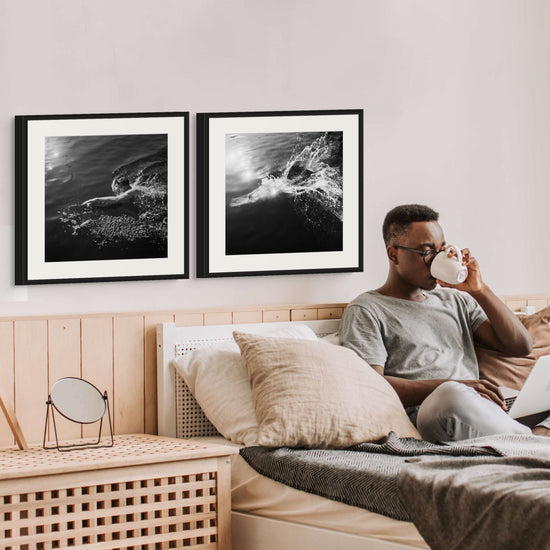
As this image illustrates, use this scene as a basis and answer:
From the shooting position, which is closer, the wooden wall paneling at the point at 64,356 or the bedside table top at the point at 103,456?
the bedside table top at the point at 103,456

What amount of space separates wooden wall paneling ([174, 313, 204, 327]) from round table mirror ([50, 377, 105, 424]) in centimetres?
44

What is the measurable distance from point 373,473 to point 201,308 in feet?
3.37

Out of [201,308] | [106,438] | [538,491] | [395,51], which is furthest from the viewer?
[395,51]

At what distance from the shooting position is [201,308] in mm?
2998

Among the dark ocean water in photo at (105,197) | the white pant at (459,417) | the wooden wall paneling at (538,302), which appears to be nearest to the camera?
the white pant at (459,417)

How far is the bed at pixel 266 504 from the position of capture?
6.98 ft

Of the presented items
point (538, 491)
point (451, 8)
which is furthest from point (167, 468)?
point (451, 8)

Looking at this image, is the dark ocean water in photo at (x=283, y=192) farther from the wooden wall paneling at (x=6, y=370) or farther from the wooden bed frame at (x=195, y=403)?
the wooden wall paneling at (x=6, y=370)

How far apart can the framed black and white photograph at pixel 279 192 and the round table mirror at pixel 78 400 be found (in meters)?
0.62

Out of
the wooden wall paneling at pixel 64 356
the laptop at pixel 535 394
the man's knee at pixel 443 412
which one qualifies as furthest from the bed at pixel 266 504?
the laptop at pixel 535 394

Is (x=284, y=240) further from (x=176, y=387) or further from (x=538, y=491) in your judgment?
(x=538, y=491)

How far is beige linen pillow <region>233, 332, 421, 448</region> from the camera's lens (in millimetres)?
2488

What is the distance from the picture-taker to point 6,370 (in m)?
2.74

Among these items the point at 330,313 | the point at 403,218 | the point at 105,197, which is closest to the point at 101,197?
the point at 105,197
